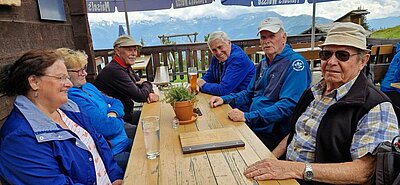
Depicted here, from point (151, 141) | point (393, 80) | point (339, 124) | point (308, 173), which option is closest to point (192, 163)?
point (151, 141)

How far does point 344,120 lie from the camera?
1325 millimetres

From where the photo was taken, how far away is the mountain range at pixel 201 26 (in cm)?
649

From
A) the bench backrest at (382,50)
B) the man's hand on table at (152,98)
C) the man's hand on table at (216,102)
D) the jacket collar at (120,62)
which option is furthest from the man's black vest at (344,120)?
the bench backrest at (382,50)

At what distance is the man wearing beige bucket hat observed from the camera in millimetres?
1203

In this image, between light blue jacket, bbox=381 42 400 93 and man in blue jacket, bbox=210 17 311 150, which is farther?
light blue jacket, bbox=381 42 400 93

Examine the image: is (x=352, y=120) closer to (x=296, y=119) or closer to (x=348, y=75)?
(x=348, y=75)

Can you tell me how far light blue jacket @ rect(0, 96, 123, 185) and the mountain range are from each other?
486cm

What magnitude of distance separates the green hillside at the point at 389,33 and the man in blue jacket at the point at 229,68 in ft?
16.6

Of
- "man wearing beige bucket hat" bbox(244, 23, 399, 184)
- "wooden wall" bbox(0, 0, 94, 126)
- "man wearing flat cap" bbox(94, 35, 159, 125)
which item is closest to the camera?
"man wearing beige bucket hat" bbox(244, 23, 399, 184)

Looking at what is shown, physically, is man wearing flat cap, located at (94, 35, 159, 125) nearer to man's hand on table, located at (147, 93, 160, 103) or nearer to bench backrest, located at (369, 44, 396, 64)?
man's hand on table, located at (147, 93, 160, 103)

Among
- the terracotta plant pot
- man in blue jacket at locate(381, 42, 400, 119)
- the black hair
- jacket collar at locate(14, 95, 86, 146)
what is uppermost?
the black hair

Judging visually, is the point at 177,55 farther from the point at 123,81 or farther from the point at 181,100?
the point at 181,100

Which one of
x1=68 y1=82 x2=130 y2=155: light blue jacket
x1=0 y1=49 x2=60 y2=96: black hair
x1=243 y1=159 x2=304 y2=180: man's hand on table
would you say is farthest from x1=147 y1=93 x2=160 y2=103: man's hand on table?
x1=243 y1=159 x2=304 y2=180: man's hand on table

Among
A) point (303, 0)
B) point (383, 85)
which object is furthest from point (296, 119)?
point (303, 0)
